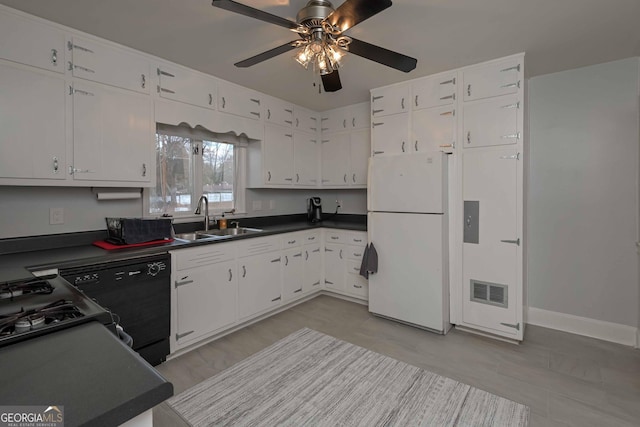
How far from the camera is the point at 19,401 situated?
0.58 m

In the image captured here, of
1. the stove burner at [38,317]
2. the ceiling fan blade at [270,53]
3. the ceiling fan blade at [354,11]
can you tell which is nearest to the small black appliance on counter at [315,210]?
the ceiling fan blade at [270,53]

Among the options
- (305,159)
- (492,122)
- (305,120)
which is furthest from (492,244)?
(305,120)

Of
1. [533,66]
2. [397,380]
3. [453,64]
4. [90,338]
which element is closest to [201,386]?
[397,380]

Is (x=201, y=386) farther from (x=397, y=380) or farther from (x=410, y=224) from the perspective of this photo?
(x=410, y=224)

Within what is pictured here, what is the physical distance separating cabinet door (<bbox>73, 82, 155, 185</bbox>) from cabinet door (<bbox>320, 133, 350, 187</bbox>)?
2.24 meters

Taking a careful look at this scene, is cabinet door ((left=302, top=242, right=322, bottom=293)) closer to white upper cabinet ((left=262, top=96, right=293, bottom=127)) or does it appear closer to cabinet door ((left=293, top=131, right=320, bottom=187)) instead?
cabinet door ((left=293, top=131, right=320, bottom=187))

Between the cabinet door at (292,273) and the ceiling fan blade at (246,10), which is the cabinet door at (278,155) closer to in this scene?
the cabinet door at (292,273)

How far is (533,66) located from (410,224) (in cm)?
182

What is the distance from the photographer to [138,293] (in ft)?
7.06

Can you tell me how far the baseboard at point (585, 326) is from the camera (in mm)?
2727

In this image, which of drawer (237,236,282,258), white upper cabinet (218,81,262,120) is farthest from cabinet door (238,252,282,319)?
white upper cabinet (218,81,262,120)

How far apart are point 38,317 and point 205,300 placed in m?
1.79

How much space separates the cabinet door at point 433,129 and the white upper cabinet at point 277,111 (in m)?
1.54

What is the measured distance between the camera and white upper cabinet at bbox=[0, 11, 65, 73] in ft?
6.27
